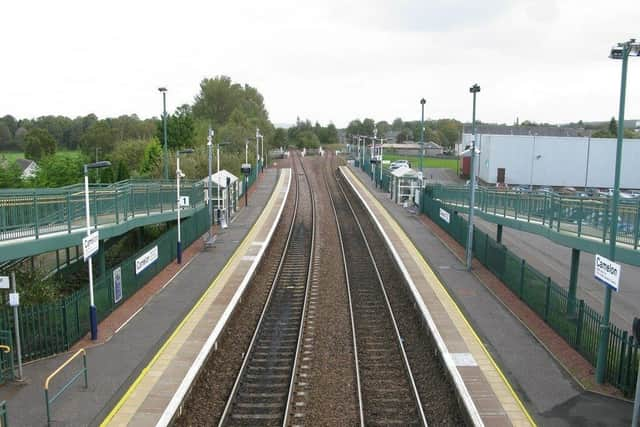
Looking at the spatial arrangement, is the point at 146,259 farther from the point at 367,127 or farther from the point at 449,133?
the point at 449,133

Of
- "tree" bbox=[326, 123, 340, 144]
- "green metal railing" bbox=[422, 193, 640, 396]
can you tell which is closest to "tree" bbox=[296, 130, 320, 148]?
"tree" bbox=[326, 123, 340, 144]

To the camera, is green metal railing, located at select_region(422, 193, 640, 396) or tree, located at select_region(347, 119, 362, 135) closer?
green metal railing, located at select_region(422, 193, 640, 396)

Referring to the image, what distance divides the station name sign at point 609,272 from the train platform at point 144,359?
31.6 ft

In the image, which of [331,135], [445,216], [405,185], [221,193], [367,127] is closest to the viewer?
[445,216]

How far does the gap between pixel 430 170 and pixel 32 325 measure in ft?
228

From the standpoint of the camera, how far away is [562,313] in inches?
636

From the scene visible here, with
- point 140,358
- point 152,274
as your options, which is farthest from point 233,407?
point 152,274

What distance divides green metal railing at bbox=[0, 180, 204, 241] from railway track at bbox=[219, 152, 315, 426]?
245 inches

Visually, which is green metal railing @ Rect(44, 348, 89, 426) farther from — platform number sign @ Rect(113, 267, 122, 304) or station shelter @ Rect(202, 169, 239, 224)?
station shelter @ Rect(202, 169, 239, 224)

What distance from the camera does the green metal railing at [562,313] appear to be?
12.5m

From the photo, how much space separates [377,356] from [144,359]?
21.0 feet

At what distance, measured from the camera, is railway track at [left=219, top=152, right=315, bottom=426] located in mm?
12352

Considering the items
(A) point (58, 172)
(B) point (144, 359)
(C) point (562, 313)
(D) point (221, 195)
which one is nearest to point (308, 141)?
(A) point (58, 172)

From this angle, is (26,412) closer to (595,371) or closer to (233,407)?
(233,407)
